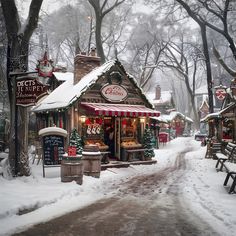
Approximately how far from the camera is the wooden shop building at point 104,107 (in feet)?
54.9

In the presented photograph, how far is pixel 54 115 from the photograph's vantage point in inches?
782

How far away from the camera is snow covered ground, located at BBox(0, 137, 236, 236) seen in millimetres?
7203

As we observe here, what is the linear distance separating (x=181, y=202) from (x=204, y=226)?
2.26 m

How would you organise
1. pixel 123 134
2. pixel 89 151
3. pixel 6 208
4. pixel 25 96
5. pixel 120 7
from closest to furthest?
pixel 6 208 → pixel 25 96 → pixel 89 151 → pixel 123 134 → pixel 120 7

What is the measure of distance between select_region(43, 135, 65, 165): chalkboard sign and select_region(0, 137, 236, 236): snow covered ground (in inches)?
23.6

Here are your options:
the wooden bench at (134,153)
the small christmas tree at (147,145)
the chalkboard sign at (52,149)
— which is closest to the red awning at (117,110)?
the small christmas tree at (147,145)

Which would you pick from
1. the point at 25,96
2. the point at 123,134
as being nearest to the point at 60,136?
the point at 25,96

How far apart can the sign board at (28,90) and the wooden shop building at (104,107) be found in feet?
16.0

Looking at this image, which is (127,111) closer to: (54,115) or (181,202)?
(54,115)

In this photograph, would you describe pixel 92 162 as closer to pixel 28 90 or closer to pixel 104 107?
pixel 28 90

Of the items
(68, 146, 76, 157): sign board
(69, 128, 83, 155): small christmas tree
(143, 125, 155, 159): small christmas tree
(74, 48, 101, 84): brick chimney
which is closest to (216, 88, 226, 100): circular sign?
(143, 125, 155, 159): small christmas tree

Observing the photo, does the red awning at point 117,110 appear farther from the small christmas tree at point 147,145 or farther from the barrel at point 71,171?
the barrel at point 71,171

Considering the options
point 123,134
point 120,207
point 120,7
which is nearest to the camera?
point 120,207

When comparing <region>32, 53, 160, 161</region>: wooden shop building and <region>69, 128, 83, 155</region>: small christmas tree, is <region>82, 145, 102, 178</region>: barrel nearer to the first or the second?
<region>69, 128, 83, 155</region>: small christmas tree
